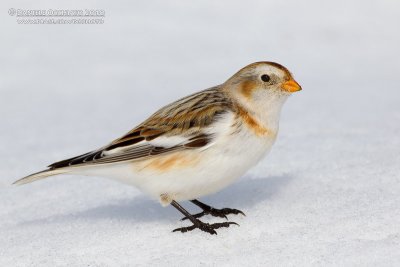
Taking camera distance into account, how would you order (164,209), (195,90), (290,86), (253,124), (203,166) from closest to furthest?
(203,166) → (253,124) → (290,86) → (164,209) → (195,90)

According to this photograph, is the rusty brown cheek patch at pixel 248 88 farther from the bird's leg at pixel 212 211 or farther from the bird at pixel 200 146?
the bird's leg at pixel 212 211

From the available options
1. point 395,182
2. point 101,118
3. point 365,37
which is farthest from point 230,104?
point 365,37

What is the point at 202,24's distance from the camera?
9359 mm

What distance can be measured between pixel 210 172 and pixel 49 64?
4752 millimetres

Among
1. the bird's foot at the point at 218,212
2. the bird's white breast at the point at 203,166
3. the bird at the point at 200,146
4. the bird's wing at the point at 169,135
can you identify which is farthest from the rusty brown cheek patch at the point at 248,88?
the bird's foot at the point at 218,212

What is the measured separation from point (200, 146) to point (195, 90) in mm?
3534

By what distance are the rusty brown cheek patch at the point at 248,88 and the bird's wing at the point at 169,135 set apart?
0.40 feet

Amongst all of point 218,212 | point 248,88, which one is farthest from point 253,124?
point 218,212

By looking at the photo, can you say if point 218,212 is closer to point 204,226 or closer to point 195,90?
point 204,226

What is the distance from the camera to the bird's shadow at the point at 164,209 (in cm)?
501

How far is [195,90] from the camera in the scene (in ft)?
26.3

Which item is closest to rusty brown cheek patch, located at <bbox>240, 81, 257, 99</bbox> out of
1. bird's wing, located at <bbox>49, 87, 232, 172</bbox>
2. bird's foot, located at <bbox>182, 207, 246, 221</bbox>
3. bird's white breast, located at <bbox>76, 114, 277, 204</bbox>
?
bird's wing, located at <bbox>49, 87, 232, 172</bbox>

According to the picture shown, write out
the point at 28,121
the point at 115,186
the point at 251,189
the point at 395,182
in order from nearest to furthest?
1. the point at 395,182
2. the point at 251,189
3. the point at 115,186
4. the point at 28,121

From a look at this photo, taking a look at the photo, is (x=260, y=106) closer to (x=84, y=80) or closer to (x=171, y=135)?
(x=171, y=135)
